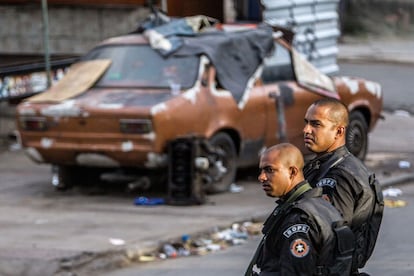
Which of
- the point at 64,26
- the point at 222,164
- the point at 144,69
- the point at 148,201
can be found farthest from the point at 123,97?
the point at 64,26

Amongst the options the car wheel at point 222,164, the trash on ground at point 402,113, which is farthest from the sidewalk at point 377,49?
the car wheel at point 222,164

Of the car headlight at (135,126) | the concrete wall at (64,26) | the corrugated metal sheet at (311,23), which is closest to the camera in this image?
the car headlight at (135,126)

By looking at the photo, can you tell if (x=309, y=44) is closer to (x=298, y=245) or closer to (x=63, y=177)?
(x=63, y=177)

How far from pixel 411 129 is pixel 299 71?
4528 mm

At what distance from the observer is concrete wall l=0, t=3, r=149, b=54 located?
18.6 meters

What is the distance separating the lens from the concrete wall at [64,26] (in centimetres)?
1859

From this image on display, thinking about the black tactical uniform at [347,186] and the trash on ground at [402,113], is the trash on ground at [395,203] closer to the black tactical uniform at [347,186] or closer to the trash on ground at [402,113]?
the black tactical uniform at [347,186]

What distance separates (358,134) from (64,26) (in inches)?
266

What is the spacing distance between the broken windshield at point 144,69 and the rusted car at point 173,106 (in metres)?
0.01

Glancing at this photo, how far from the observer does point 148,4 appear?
61.1ft

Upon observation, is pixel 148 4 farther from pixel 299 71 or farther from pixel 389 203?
pixel 389 203

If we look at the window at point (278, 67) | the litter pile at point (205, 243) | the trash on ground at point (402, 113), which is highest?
the window at point (278, 67)

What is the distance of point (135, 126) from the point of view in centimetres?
1165

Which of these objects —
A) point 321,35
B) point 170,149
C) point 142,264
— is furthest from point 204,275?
point 321,35
